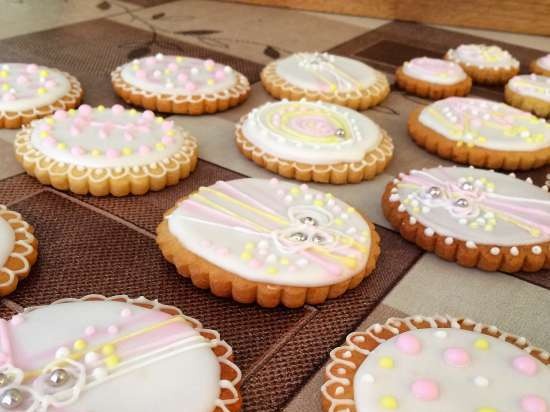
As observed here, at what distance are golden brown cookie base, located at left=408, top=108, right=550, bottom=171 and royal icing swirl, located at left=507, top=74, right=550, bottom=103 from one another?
0.39 meters

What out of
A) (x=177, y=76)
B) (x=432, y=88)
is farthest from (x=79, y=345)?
(x=432, y=88)

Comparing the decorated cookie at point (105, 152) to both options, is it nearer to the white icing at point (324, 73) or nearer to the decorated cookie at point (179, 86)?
the decorated cookie at point (179, 86)

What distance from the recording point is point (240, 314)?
1.13 metres

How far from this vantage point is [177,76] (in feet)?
6.14

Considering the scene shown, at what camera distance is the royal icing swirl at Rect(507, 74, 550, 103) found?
2014 mm

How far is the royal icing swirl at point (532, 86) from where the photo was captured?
2.01 metres

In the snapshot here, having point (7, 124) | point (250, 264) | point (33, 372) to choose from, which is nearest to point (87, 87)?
point (7, 124)

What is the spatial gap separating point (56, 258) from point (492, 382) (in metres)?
0.84

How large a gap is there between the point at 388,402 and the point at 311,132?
0.89m

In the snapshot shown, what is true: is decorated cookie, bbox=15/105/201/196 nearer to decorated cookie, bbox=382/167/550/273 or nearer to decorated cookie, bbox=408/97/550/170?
decorated cookie, bbox=382/167/550/273

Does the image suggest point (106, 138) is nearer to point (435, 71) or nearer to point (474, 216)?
point (474, 216)

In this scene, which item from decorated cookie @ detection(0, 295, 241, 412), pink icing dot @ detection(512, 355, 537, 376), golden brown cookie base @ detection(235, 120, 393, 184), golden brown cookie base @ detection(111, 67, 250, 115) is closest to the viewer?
decorated cookie @ detection(0, 295, 241, 412)

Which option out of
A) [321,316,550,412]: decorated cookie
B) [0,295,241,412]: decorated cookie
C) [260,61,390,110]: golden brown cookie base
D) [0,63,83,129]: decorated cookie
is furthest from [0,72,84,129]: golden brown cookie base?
[321,316,550,412]: decorated cookie

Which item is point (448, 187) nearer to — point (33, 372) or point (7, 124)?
point (33, 372)
